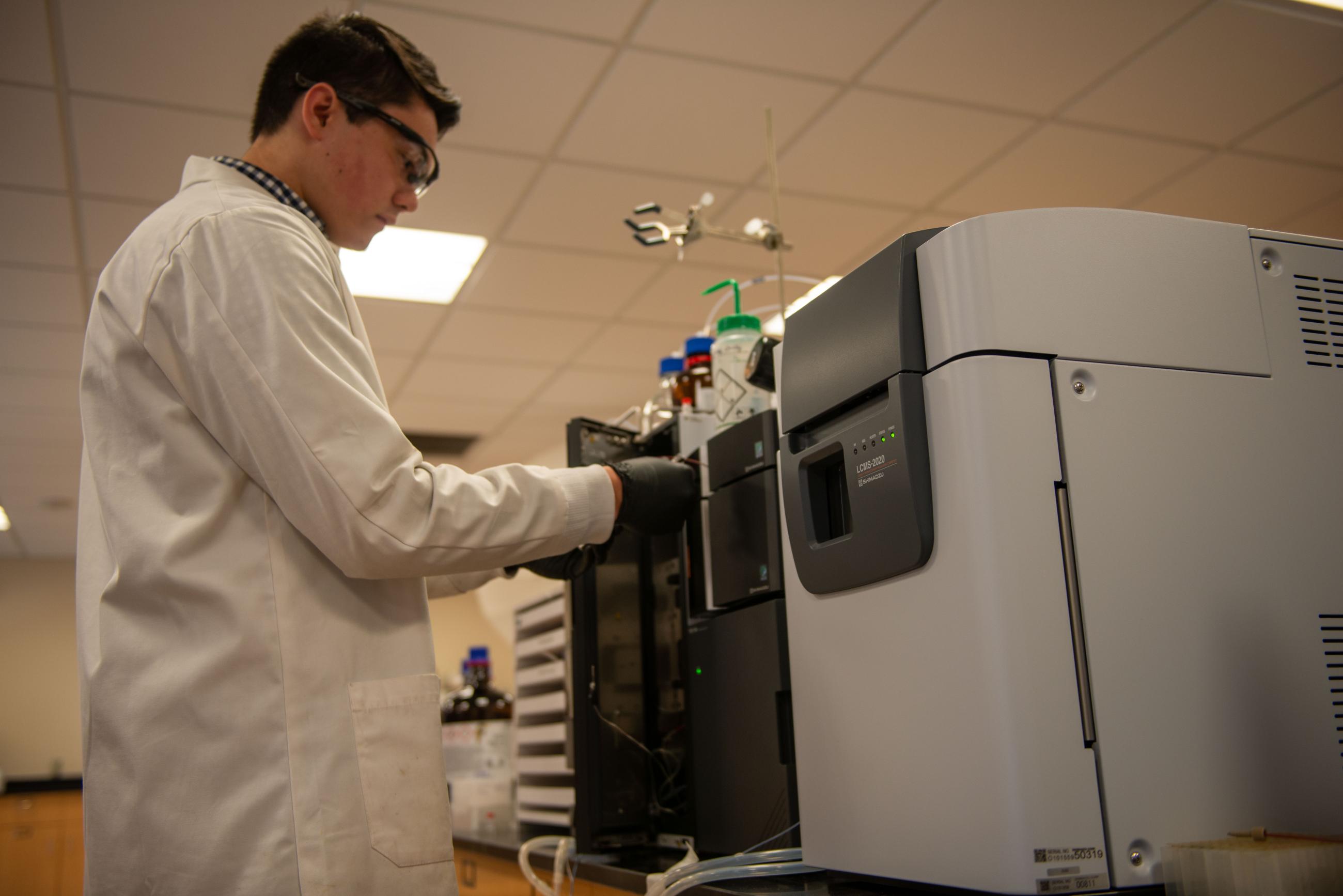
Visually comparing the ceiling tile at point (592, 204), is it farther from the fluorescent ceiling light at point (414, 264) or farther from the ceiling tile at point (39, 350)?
the ceiling tile at point (39, 350)

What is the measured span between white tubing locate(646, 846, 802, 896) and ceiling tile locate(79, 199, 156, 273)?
2.57m

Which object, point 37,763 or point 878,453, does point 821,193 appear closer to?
point 878,453

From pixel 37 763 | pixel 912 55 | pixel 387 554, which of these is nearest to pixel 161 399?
pixel 387 554

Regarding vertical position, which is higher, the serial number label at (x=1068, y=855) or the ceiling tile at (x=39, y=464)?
the ceiling tile at (x=39, y=464)

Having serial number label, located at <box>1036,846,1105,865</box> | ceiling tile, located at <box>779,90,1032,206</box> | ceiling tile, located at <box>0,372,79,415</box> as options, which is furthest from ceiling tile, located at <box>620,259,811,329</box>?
serial number label, located at <box>1036,846,1105,865</box>

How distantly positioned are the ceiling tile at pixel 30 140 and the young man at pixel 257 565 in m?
1.87

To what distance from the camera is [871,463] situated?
792mm

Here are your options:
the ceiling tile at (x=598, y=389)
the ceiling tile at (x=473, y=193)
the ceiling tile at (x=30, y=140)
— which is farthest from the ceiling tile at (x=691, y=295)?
the ceiling tile at (x=30, y=140)

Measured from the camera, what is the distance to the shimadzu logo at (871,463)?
78cm

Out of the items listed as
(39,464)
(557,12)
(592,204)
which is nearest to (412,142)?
(557,12)

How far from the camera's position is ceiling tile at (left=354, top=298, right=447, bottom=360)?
3.65m

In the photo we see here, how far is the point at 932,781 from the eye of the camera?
73 centimetres

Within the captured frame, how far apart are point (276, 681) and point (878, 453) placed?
1.74 ft

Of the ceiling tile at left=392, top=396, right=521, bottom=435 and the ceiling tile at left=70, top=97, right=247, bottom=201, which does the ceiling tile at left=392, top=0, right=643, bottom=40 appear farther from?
the ceiling tile at left=392, top=396, right=521, bottom=435
